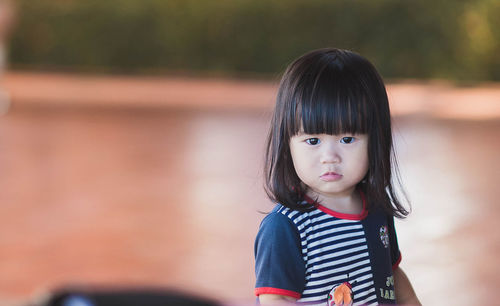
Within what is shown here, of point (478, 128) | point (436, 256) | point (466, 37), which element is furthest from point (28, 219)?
point (466, 37)

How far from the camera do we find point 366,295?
4.24 ft

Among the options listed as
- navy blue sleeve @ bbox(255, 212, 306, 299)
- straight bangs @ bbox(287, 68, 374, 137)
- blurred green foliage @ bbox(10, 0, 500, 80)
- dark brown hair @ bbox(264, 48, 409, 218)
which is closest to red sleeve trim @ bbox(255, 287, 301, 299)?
navy blue sleeve @ bbox(255, 212, 306, 299)

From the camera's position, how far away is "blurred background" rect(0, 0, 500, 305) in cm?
363

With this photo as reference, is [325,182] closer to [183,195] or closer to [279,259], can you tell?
[279,259]

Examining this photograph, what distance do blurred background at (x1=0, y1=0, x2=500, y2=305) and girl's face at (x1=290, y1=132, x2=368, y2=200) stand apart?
45cm

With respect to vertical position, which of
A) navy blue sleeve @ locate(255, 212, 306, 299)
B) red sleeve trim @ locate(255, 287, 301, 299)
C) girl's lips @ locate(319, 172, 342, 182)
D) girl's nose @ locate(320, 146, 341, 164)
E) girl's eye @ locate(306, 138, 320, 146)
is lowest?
red sleeve trim @ locate(255, 287, 301, 299)

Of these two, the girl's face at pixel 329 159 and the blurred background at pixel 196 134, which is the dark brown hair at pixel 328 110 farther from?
the blurred background at pixel 196 134

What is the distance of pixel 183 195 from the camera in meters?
4.95

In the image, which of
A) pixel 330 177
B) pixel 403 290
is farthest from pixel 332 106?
pixel 403 290

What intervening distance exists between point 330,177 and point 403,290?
0.30m

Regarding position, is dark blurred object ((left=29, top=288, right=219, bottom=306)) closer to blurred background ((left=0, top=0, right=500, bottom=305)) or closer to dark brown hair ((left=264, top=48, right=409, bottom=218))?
blurred background ((left=0, top=0, right=500, bottom=305))

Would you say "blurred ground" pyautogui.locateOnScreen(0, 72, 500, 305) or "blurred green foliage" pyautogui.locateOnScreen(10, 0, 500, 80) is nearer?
"blurred ground" pyautogui.locateOnScreen(0, 72, 500, 305)

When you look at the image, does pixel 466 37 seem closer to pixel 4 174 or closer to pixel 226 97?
pixel 226 97

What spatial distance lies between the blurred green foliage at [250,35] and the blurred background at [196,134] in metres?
0.02
